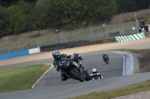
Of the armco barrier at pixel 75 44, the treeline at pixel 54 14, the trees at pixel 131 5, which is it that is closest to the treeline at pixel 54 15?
the treeline at pixel 54 14

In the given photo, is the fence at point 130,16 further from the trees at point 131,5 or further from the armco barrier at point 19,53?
the armco barrier at point 19,53

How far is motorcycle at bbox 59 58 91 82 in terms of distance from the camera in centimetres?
1908

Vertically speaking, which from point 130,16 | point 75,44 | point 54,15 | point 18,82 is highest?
point 54,15

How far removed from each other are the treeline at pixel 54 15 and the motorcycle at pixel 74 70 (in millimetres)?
57311

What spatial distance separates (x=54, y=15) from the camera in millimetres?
81125

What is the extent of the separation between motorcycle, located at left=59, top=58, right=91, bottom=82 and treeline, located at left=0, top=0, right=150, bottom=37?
188 ft

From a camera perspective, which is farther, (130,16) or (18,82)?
(130,16)

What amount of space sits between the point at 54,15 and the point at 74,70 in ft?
204

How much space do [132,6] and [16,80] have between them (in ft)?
222

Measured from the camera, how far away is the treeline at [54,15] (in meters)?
78.1

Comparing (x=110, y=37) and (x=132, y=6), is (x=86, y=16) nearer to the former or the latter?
(x=132, y=6)

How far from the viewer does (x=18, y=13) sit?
7888cm

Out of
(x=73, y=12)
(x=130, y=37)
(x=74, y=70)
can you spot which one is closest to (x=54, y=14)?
(x=73, y=12)

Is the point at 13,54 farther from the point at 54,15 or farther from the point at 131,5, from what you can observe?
the point at 131,5
